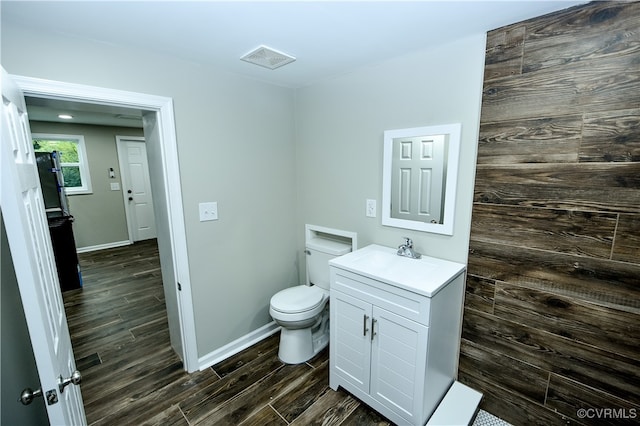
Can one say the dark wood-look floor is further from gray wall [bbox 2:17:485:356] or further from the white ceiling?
the white ceiling

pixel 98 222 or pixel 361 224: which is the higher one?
pixel 361 224

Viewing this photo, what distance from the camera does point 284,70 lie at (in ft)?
6.76

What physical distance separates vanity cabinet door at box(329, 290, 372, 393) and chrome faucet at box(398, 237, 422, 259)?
47cm

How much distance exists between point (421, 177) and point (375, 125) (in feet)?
1.73

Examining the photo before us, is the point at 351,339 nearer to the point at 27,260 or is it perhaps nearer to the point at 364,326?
the point at 364,326

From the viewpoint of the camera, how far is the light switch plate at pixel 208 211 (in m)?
2.06

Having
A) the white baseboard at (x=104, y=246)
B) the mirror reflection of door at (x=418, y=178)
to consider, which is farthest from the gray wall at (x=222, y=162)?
the white baseboard at (x=104, y=246)

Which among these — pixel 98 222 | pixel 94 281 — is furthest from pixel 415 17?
pixel 98 222

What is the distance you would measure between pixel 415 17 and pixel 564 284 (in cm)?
154

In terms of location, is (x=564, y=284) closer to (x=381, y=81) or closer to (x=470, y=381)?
(x=470, y=381)

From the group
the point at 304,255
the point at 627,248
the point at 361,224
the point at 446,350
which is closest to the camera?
the point at 627,248

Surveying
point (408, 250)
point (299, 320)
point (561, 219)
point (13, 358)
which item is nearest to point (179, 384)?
point (299, 320)

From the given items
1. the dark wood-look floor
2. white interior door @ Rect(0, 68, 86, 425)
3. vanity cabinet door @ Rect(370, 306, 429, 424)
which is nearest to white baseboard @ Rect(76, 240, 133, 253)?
the dark wood-look floor

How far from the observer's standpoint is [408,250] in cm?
191
